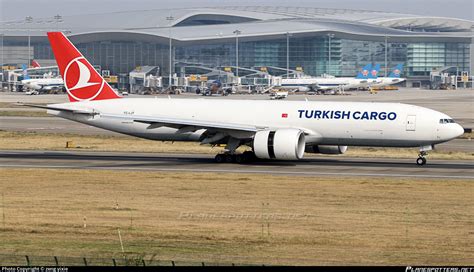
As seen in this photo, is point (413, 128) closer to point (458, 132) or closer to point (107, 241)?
point (458, 132)

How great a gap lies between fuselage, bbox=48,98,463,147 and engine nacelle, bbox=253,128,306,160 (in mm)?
1562

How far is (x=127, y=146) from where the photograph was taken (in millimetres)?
64500

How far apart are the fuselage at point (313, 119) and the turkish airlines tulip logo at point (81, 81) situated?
147 cm

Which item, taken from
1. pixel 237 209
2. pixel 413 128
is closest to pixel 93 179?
pixel 237 209

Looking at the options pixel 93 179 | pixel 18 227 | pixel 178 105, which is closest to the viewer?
pixel 18 227

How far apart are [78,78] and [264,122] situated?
1222 cm

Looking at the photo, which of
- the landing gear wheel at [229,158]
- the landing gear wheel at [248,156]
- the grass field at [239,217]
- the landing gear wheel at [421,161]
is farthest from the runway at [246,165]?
the grass field at [239,217]

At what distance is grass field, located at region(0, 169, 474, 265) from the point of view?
26.5 m

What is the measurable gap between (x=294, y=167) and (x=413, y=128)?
22.4 ft

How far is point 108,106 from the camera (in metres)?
56.0

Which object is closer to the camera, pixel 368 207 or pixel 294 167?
pixel 368 207

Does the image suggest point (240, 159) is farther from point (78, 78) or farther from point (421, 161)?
point (78, 78)

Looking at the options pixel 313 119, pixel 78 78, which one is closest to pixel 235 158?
pixel 313 119

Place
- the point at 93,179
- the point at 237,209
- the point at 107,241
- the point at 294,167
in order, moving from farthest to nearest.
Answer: the point at 294,167 < the point at 93,179 < the point at 237,209 < the point at 107,241
